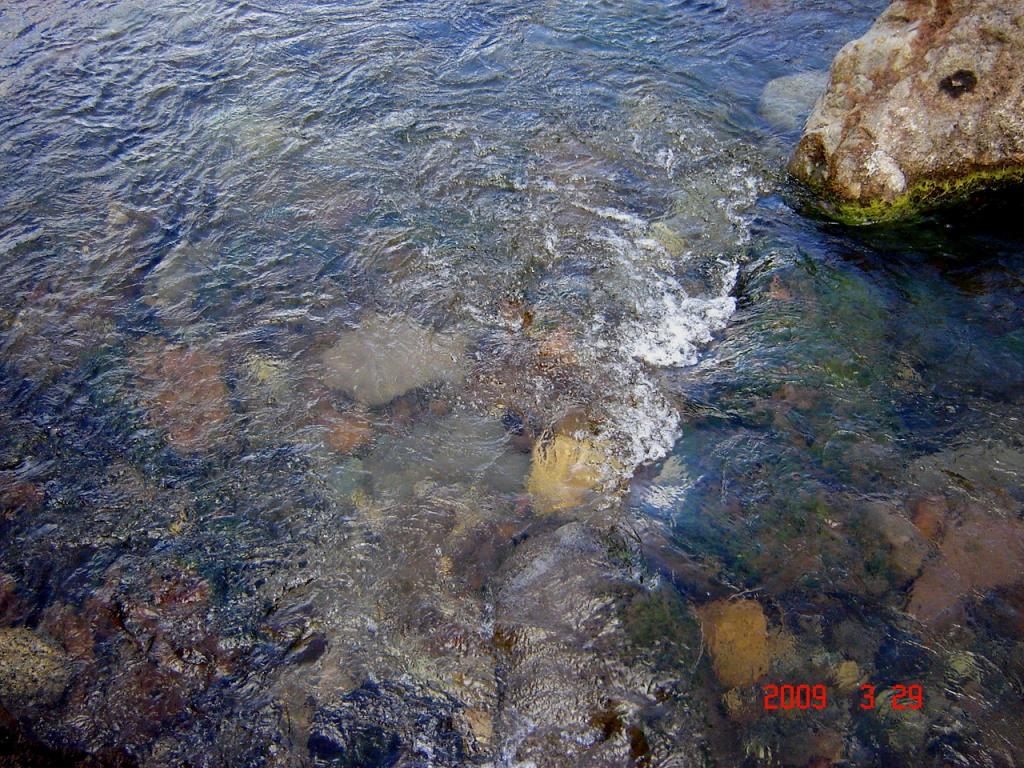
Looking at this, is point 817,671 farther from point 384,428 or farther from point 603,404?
point 384,428

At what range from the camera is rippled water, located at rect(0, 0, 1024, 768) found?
352 cm

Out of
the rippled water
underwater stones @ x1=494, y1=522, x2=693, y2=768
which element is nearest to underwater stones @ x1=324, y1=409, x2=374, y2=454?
the rippled water

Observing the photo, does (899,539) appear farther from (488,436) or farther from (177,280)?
(177,280)

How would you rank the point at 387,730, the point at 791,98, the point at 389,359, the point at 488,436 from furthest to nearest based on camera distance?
the point at 791,98 < the point at 389,359 < the point at 488,436 < the point at 387,730

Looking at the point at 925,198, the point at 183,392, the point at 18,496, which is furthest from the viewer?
the point at 925,198

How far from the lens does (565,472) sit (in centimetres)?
450

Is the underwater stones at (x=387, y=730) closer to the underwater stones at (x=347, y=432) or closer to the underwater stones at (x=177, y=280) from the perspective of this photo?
the underwater stones at (x=347, y=432)

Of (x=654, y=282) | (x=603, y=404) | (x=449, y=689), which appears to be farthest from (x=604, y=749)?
(x=654, y=282)

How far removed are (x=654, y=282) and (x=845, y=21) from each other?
5.88 metres

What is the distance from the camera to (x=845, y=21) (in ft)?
28.7

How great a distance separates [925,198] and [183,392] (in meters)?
6.42
